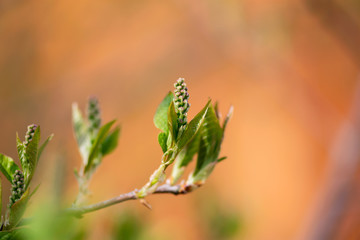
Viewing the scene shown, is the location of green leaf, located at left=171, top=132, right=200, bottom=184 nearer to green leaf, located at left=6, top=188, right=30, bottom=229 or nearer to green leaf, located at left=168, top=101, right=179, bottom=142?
green leaf, located at left=168, top=101, right=179, bottom=142

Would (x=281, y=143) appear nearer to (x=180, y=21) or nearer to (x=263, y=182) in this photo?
(x=263, y=182)

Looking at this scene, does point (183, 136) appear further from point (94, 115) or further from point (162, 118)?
point (94, 115)

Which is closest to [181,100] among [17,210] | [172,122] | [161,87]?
[172,122]

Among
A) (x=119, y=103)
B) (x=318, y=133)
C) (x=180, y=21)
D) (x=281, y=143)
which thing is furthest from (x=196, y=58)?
(x=318, y=133)

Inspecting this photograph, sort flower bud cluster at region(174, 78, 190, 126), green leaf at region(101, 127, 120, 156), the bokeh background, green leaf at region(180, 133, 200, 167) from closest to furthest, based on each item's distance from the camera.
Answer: flower bud cluster at region(174, 78, 190, 126), green leaf at region(180, 133, 200, 167), green leaf at region(101, 127, 120, 156), the bokeh background

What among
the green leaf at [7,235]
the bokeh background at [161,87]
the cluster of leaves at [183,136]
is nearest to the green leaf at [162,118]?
the cluster of leaves at [183,136]

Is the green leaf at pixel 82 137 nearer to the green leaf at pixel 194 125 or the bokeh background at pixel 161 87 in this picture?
the green leaf at pixel 194 125

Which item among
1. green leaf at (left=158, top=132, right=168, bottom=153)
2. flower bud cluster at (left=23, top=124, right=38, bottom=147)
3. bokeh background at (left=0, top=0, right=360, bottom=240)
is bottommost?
flower bud cluster at (left=23, top=124, right=38, bottom=147)

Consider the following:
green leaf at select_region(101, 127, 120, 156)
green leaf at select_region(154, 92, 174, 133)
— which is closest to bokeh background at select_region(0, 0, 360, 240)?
green leaf at select_region(101, 127, 120, 156)
